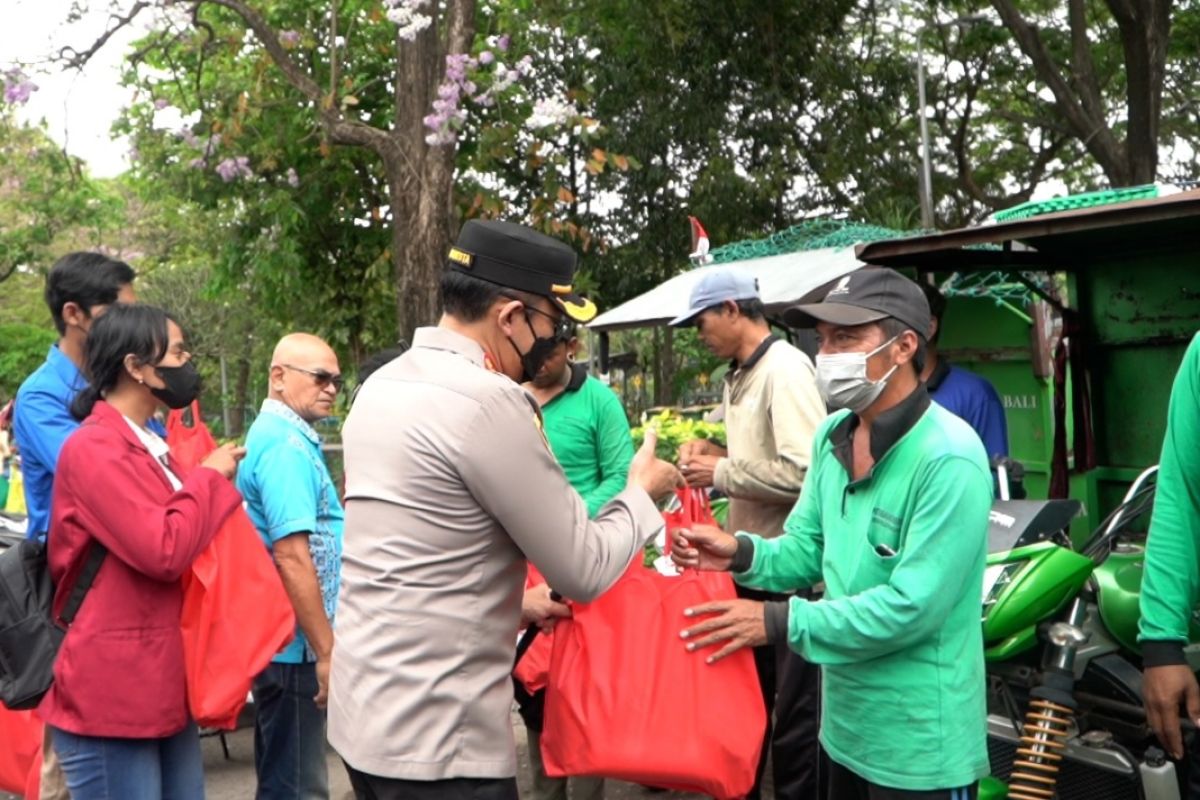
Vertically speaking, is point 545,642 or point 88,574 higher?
point 88,574

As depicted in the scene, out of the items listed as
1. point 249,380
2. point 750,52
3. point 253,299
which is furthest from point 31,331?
point 750,52

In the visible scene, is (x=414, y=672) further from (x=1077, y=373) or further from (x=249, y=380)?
(x=249, y=380)

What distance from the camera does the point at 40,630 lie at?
11.4 ft

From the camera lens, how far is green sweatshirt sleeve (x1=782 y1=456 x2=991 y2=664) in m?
2.69

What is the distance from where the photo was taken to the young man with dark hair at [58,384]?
3836 millimetres

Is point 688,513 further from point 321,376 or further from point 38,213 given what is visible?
point 38,213

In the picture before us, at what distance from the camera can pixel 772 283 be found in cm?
1124

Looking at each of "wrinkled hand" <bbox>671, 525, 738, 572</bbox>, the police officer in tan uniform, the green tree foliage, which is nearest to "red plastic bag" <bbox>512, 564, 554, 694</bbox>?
"wrinkled hand" <bbox>671, 525, 738, 572</bbox>

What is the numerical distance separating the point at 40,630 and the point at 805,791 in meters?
2.64

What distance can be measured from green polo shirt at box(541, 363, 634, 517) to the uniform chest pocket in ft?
8.27

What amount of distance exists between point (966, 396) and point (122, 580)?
375 cm

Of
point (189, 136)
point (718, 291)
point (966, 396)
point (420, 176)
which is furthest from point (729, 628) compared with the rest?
point (189, 136)

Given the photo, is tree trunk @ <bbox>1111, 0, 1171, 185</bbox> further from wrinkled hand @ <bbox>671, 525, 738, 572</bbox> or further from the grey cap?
wrinkled hand @ <bbox>671, 525, 738, 572</bbox>

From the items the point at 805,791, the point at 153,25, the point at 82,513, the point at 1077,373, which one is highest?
the point at 153,25
